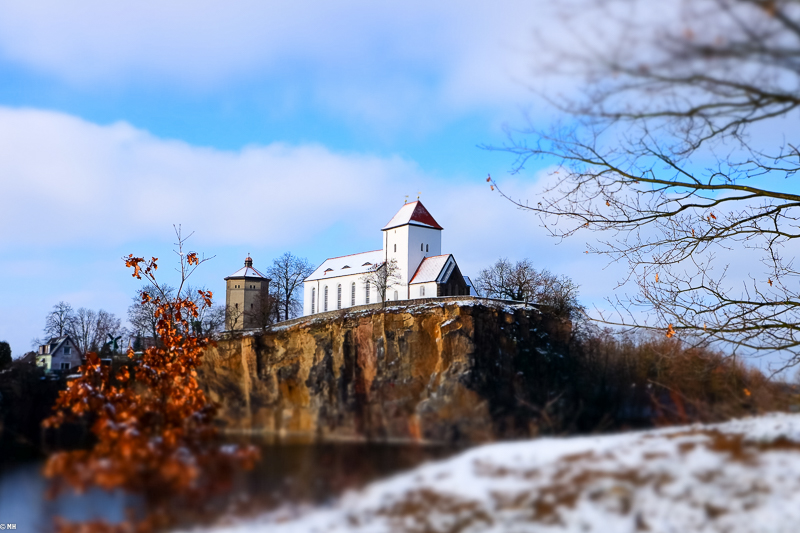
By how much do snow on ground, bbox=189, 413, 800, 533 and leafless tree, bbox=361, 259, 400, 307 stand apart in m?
35.6

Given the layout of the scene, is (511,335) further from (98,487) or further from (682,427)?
(98,487)

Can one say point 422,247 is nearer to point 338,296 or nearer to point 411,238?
point 411,238

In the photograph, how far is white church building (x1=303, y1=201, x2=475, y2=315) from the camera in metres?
39.3

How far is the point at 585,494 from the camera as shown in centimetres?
421

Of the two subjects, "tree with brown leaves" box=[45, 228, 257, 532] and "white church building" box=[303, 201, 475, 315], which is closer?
"tree with brown leaves" box=[45, 228, 257, 532]

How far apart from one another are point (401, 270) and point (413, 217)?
399 cm

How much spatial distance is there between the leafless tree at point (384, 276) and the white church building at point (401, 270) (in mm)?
200

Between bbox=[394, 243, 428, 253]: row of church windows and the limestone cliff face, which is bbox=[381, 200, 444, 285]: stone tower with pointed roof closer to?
bbox=[394, 243, 428, 253]: row of church windows

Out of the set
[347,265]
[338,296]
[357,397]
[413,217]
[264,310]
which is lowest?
[357,397]

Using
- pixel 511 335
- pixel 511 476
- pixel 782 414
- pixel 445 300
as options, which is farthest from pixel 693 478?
pixel 445 300

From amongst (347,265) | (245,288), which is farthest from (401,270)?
(245,288)

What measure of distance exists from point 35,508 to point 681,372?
6.46 meters

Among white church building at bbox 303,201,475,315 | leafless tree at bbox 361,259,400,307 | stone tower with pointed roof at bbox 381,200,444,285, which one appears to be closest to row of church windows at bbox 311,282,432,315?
white church building at bbox 303,201,475,315

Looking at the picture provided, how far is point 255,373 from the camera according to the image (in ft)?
30.3
